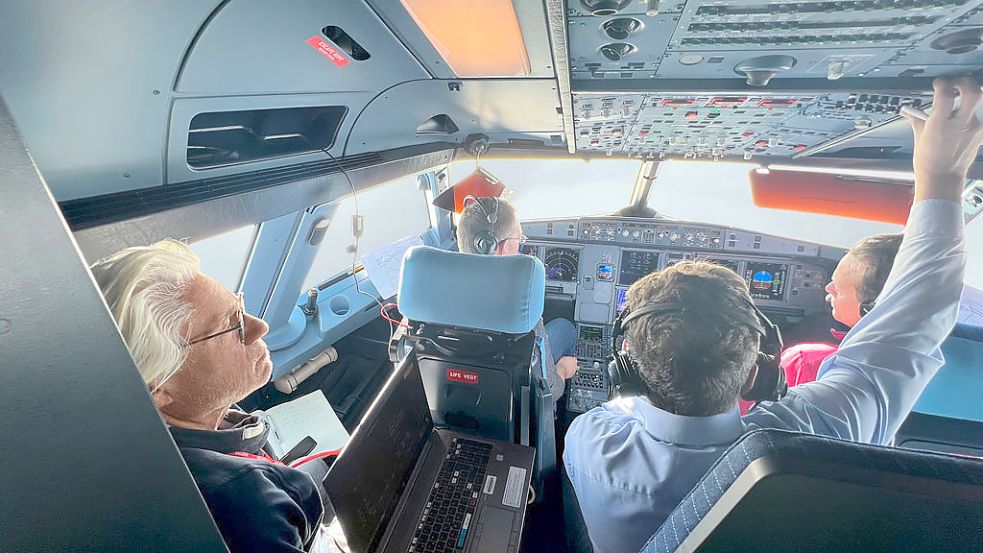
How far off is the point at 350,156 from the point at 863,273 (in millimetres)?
2293

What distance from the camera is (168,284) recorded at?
0.94 metres

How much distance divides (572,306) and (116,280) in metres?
3.21

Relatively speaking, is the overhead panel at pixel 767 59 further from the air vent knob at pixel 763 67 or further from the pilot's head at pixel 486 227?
the pilot's head at pixel 486 227

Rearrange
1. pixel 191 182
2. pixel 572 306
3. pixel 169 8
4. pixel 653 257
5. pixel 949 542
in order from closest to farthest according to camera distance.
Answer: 1. pixel 949 542
2. pixel 169 8
3. pixel 191 182
4. pixel 653 257
5. pixel 572 306

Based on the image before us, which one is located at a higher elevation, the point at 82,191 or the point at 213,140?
the point at 213,140

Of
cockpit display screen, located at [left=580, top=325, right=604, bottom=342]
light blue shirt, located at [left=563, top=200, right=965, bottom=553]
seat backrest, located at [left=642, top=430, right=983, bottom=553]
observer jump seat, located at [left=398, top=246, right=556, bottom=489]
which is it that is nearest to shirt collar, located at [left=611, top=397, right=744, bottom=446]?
light blue shirt, located at [left=563, top=200, right=965, bottom=553]

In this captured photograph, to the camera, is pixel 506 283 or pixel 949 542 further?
pixel 506 283

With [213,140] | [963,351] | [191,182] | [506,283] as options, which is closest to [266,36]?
[191,182]

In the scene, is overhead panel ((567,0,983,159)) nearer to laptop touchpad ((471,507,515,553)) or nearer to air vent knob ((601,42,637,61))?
air vent knob ((601,42,637,61))

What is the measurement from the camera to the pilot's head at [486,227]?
2.06 m

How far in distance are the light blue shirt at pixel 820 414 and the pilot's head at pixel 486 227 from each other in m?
1.14

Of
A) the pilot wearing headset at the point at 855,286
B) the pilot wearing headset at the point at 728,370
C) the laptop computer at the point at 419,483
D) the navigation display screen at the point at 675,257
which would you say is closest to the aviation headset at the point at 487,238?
the laptop computer at the point at 419,483

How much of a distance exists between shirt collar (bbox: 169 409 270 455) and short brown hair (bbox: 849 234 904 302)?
2.29 metres

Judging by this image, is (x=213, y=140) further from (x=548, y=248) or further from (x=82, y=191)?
(x=548, y=248)
